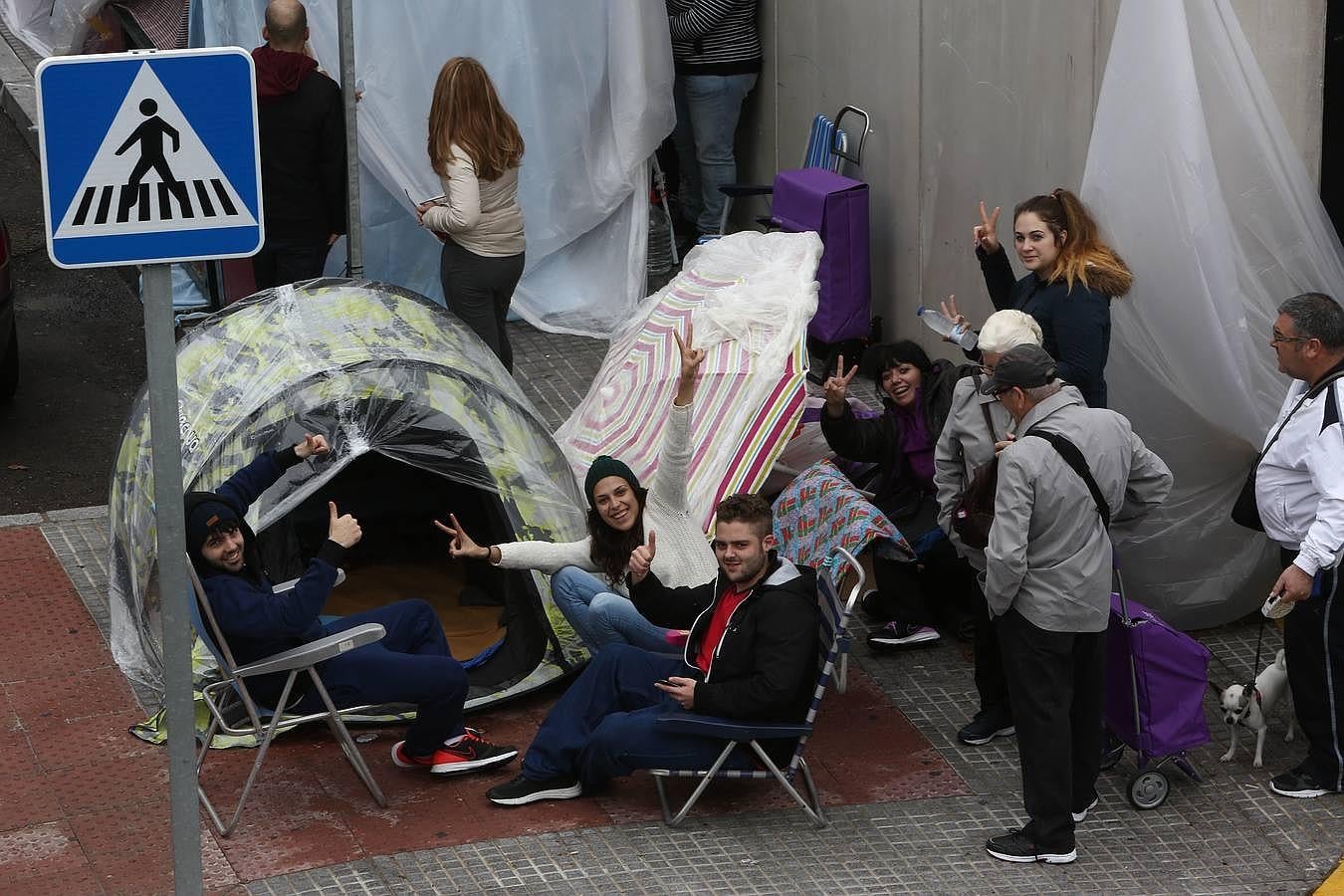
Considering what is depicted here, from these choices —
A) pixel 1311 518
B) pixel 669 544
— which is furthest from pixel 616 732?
pixel 1311 518

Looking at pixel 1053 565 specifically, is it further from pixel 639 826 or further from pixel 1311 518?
pixel 639 826

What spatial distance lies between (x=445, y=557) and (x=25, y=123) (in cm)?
809

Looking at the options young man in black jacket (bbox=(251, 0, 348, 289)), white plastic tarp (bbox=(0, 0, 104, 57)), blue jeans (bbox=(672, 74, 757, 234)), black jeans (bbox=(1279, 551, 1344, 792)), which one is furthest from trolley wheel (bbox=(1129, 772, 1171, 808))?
white plastic tarp (bbox=(0, 0, 104, 57))

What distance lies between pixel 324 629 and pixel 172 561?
1978 millimetres

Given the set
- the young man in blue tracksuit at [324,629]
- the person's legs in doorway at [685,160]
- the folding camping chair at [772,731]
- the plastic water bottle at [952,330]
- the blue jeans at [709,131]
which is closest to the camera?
the folding camping chair at [772,731]

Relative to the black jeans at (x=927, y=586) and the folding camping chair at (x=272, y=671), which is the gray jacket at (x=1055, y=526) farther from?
the folding camping chair at (x=272, y=671)

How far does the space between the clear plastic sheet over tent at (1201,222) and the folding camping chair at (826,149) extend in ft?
10.4

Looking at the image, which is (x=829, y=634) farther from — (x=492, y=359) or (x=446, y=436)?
(x=492, y=359)

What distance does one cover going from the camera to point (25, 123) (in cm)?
1434

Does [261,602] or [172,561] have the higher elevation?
[172,561]

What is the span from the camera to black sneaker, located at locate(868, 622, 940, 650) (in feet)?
23.8

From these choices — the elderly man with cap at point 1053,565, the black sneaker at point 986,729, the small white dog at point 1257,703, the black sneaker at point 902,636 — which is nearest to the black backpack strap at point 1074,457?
the elderly man with cap at point 1053,565

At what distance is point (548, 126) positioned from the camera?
10688 mm

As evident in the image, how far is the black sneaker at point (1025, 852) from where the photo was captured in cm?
577
